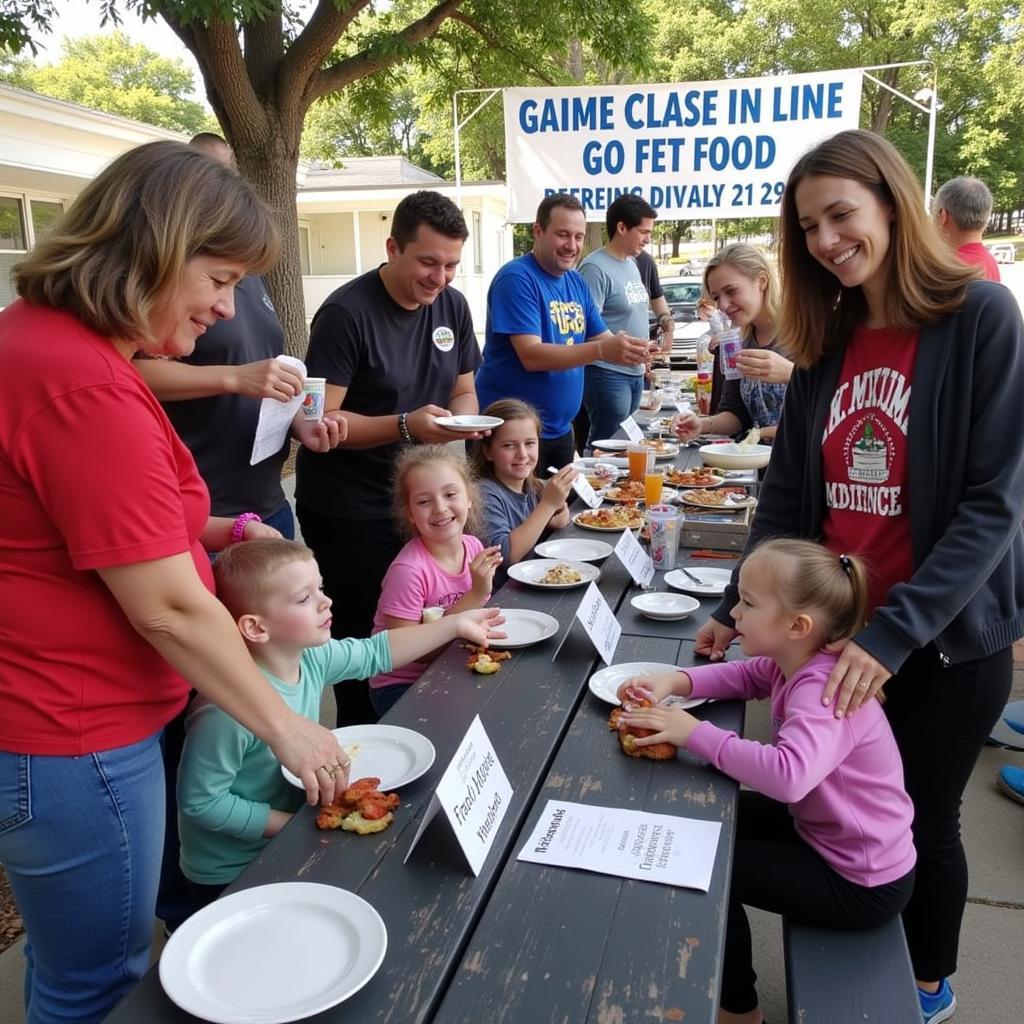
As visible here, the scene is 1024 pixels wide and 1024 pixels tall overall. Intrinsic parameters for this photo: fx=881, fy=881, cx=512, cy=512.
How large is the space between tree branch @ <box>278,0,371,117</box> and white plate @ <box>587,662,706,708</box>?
22.0ft

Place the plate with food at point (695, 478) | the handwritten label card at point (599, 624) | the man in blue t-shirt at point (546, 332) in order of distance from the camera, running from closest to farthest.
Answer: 1. the handwritten label card at point (599, 624)
2. the plate with food at point (695, 478)
3. the man in blue t-shirt at point (546, 332)

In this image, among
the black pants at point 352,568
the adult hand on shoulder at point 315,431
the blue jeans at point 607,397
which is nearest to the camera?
the adult hand on shoulder at point 315,431

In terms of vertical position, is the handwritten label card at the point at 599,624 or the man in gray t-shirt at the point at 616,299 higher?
the man in gray t-shirt at the point at 616,299

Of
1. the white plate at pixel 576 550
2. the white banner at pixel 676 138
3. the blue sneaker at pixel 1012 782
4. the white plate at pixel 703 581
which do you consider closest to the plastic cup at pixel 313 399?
the white plate at pixel 576 550

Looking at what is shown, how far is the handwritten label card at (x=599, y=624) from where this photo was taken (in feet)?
6.92

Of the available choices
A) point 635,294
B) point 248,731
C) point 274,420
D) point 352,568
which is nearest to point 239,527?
point 274,420

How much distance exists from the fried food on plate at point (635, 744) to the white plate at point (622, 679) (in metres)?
0.08

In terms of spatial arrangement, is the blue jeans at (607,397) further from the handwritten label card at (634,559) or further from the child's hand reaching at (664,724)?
the child's hand reaching at (664,724)

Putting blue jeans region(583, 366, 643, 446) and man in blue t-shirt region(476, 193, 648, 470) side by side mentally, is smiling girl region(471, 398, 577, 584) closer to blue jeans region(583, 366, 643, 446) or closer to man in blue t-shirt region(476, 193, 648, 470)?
man in blue t-shirt region(476, 193, 648, 470)

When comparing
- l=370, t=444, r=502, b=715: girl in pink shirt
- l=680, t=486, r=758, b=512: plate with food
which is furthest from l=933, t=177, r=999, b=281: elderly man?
l=370, t=444, r=502, b=715: girl in pink shirt

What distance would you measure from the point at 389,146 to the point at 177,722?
1791 inches

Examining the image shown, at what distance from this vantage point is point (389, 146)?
43.5 m

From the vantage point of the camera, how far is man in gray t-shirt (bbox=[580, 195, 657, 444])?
229 inches

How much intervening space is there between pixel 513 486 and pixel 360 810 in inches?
81.1
